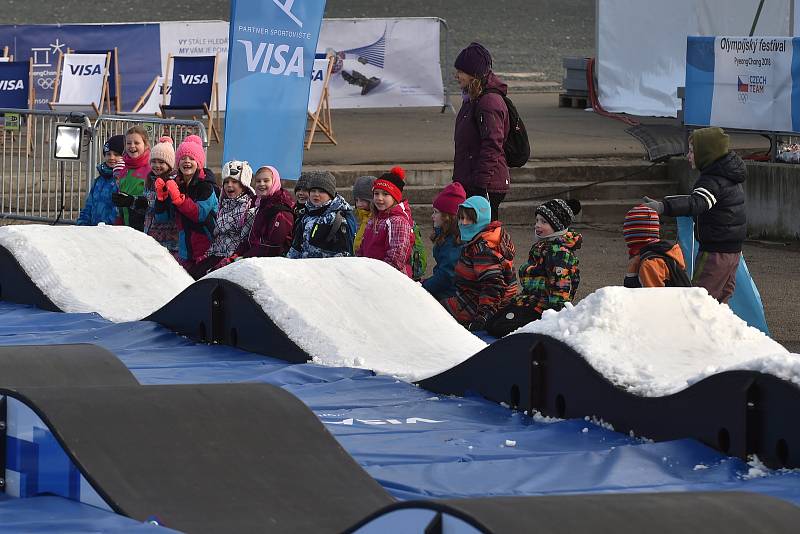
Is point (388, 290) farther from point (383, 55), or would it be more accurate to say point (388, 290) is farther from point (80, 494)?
point (383, 55)

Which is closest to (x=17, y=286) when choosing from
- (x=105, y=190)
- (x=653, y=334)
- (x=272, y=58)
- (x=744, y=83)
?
(x=105, y=190)

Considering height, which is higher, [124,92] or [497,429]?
[124,92]

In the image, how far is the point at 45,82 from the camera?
20.2m

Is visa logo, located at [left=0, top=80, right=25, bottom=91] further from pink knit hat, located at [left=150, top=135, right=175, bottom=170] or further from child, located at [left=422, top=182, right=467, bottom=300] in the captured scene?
child, located at [left=422, top=182, right=467, bottom=300]

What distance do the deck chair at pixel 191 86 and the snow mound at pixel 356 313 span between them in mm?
9511

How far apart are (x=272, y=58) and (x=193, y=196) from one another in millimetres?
1831

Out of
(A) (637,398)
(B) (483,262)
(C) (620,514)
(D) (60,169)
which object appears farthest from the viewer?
(D) (60,169)

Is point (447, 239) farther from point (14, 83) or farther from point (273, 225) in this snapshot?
point (14, 83)

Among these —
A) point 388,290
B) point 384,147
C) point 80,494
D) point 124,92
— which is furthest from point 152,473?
point 124,92

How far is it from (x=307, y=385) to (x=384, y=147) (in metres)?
10.7

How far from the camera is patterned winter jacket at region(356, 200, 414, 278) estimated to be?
10539 millimetres

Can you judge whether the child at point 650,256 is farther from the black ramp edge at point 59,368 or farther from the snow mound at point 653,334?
the black ramp edge at point 59,368

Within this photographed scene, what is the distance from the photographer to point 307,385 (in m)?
8.16

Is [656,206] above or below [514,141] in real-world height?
below
